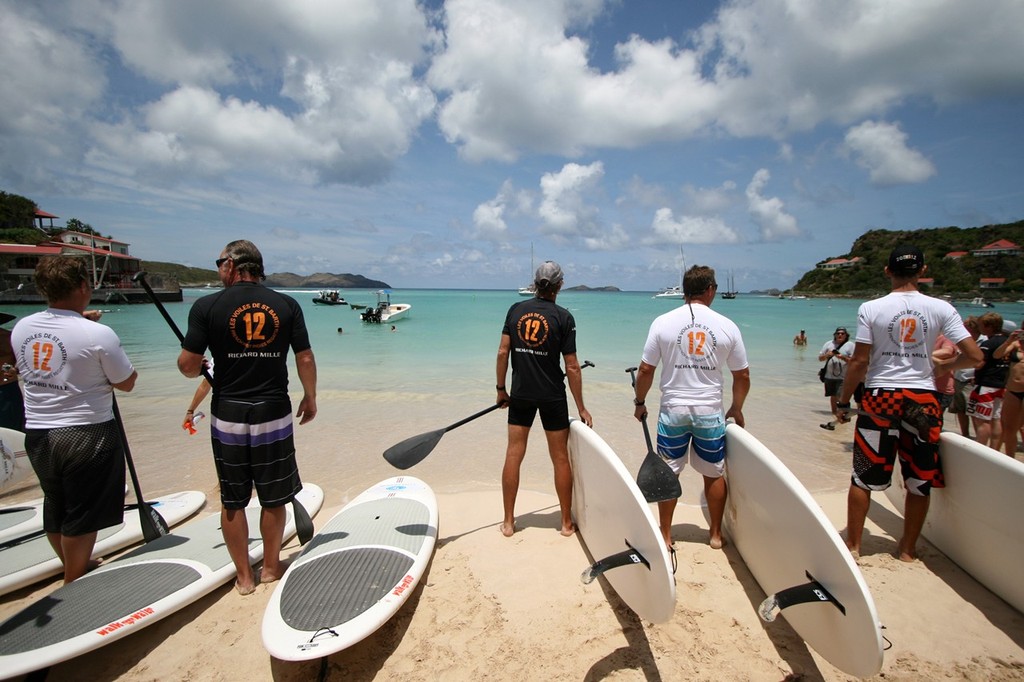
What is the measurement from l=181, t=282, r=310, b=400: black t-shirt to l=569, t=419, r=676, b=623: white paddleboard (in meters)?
1.87

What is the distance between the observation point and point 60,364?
244cm

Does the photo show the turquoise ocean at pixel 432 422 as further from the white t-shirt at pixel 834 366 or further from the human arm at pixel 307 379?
the human arm at pixel 307 379

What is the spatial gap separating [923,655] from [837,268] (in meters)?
127

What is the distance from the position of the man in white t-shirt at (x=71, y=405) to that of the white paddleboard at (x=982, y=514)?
4.83m

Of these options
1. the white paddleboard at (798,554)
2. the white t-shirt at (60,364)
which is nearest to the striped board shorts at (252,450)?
the white t-shirt at (60,364)

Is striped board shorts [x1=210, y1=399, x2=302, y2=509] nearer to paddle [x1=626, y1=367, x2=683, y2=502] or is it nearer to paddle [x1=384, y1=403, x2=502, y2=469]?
paddle [x1=384, y1=403, x2=502, y2=469]

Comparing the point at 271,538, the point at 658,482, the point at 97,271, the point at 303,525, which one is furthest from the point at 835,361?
the point at 97,271

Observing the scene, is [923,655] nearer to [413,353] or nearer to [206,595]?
[206,595]

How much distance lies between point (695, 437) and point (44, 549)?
Answer: 4.43 m

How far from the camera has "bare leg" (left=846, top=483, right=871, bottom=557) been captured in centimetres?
290

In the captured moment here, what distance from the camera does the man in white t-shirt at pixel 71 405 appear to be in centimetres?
243

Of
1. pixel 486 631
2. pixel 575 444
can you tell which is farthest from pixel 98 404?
pixel 575 444

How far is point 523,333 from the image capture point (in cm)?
321

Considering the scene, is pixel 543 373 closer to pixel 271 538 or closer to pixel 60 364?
pixel 271 538
